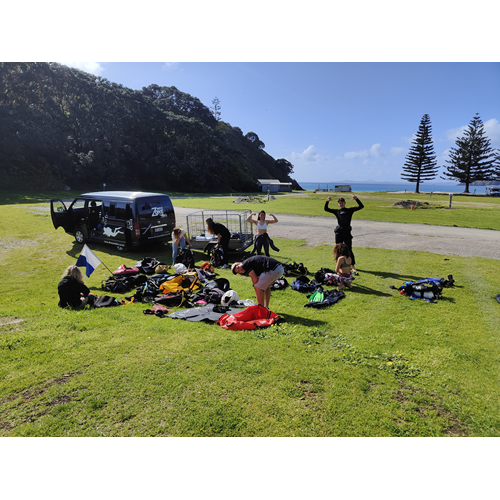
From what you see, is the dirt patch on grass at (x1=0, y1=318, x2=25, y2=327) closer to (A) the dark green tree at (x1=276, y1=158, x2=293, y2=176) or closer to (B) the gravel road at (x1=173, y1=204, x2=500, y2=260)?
(B) the gravel road at (x1=173, y1=204, x2=500, y2=260)

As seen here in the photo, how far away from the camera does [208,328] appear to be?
6.27m

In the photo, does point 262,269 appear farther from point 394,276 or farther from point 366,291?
point 394,276

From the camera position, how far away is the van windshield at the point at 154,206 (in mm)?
12273

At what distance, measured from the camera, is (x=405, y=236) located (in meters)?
16.4

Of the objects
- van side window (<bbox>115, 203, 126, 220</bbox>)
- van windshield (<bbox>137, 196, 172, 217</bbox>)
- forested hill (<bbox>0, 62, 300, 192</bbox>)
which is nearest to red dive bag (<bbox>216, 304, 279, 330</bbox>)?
van windshield (<bbox>137, 196, 172, 217</bbox>)

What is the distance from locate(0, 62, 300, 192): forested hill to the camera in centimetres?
4972

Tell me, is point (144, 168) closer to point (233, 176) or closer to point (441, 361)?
point (233, 176)

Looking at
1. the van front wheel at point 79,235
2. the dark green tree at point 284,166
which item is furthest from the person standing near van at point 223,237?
the dark green tree at point 284,166
